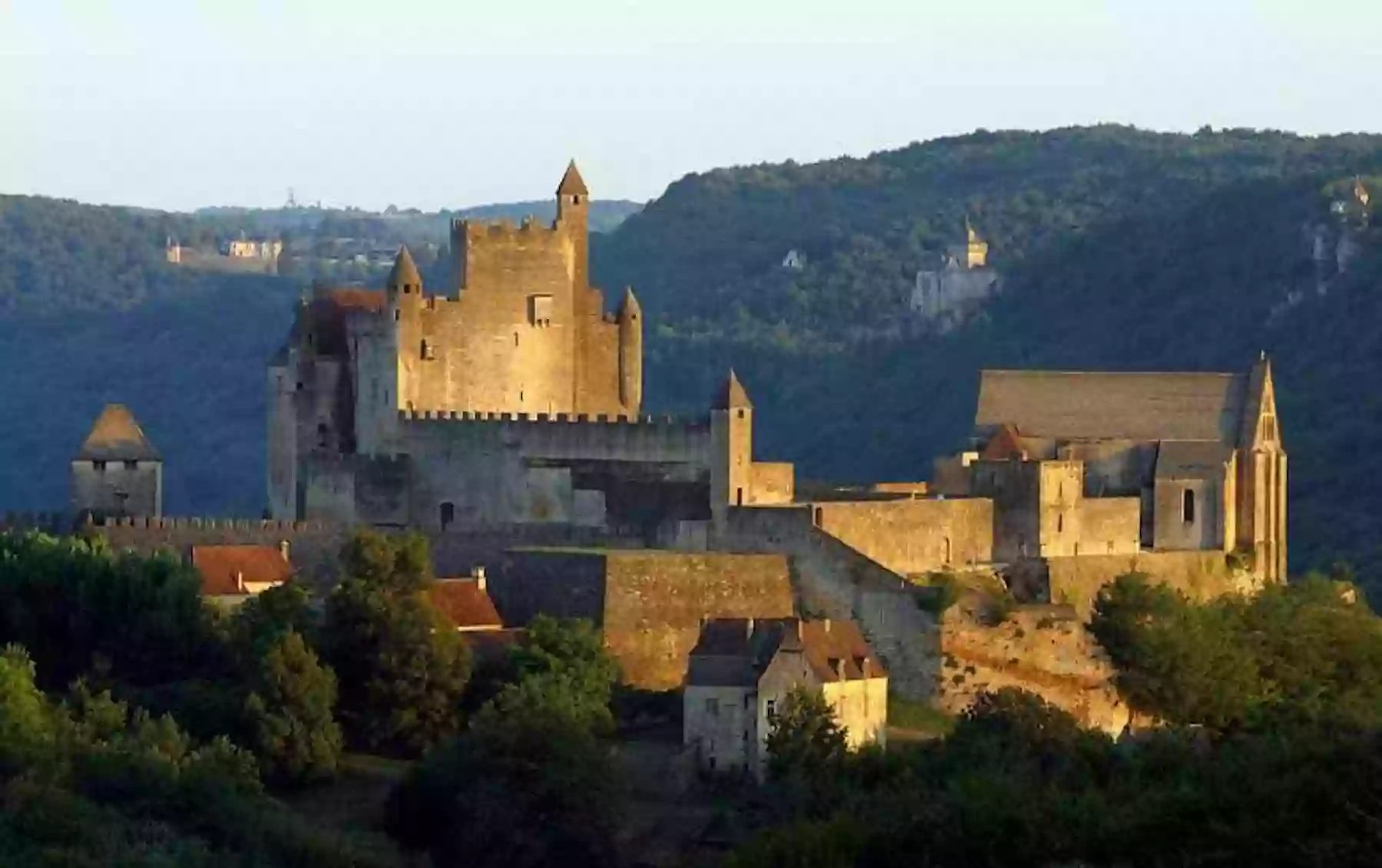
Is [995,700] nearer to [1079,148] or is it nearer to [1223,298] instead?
[1223,298]

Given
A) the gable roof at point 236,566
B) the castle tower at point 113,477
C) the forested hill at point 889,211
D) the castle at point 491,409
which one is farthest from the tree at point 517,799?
the forested hill at point 889,211

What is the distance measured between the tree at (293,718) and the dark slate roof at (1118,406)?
46.4 ft

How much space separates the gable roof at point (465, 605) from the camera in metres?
62.7

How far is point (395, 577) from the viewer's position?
61.7 metres

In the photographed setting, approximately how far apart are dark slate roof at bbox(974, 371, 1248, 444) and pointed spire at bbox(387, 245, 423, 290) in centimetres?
943

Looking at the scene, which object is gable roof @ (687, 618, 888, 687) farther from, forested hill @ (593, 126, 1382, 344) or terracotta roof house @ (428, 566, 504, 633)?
forested hill @ (593, 126, 1382, 344)

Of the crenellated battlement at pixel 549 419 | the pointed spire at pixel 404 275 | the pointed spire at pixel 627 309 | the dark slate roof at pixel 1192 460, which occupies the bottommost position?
the dark slate roof at pixel 1192 460

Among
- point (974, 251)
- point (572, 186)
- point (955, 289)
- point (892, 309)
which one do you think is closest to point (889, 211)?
point (892, 309)

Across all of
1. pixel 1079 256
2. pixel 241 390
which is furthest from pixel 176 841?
pixel 241 390

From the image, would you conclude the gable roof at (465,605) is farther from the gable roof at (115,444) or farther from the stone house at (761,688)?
the gable roof at (115,444)

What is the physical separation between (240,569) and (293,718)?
21.7ft

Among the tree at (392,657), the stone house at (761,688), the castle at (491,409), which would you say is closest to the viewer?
the stone house at (761,688)

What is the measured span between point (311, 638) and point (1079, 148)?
104396 millimetres

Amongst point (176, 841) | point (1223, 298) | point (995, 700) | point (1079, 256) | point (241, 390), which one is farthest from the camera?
point (241, 390)
